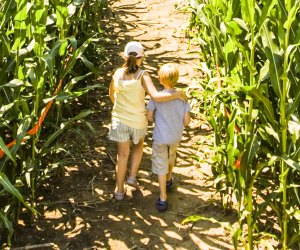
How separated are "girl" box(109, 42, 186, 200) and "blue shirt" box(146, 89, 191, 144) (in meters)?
0.06

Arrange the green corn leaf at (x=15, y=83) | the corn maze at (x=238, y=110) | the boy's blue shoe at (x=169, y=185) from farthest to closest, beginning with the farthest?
the boy's blue shoe at (x=169, y=185)
the green corn leaf at (x=15, y=83)
the corn maze at (x=238, y=110)

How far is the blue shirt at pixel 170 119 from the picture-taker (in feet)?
12.3

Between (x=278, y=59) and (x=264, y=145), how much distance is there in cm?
60

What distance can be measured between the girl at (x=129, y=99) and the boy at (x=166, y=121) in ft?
0.23

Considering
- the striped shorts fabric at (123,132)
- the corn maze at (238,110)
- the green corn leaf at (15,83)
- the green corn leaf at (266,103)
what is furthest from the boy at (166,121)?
the green corn leaf at (15,83)

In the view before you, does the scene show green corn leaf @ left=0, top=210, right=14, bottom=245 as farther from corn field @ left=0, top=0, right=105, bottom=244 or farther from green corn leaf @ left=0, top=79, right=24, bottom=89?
green corn leaf @ left=0, top=79, right=24, bottom=89

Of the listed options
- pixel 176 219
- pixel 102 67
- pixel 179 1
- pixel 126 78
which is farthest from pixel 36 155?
pixel 179 1

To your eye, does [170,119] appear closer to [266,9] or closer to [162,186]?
[162,186]

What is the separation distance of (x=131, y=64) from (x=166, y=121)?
48 cm

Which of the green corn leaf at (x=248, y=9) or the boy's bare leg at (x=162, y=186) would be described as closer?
the green corn leaf at (x=248, y=9)

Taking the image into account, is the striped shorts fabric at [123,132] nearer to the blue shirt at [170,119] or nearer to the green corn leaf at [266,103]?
the blue shirt at [170,119]

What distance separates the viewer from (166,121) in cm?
378

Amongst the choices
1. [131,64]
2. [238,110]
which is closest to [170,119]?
[131,64]

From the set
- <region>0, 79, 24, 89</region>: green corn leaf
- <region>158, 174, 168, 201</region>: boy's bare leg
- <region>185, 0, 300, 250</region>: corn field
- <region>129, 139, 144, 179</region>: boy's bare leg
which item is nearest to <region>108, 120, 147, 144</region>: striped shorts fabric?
<region>129, 139, 144, 179</region>: boy's bare leg
